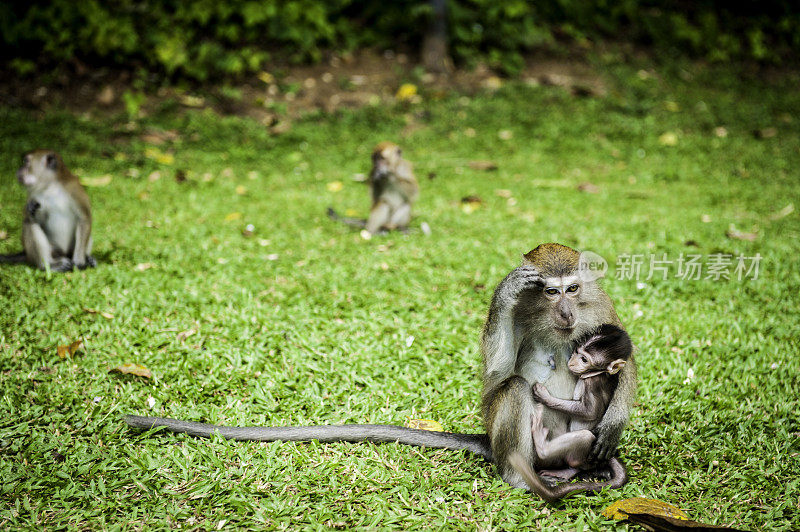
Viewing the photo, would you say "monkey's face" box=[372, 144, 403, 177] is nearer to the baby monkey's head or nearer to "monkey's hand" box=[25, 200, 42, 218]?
"monkey's hand" box=[25, 200, 42, 218]

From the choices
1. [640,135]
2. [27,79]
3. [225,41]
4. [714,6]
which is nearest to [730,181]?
[640,135]

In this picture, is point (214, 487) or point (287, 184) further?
point (287, 184)

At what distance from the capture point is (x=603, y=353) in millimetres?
2680

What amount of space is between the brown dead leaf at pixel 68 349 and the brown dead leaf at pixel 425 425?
85.1 inches

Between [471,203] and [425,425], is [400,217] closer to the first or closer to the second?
[471,203]

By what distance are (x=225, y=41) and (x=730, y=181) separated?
8.52 meters

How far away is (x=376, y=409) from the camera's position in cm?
354

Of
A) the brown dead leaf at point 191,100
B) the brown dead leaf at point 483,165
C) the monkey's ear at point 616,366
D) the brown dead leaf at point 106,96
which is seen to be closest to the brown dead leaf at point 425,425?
the monkey's ear at point 616,366

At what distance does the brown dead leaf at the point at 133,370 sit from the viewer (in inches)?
144

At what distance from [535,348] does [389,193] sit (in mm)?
3739

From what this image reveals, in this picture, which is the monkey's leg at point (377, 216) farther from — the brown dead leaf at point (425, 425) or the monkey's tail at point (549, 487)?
the monkey's tail at point (549, 487)

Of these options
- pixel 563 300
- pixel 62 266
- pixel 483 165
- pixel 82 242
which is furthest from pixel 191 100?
pixel 563 300

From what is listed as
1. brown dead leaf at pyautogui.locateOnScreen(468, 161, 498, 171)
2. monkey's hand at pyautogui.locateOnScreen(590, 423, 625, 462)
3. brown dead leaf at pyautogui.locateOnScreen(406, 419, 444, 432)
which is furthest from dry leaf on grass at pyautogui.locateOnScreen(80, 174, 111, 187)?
monkey's hand at pyautogui.locateOnScreen(590, 423, 625, 462)

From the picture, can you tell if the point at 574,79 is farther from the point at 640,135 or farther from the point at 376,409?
the point at 376,409
